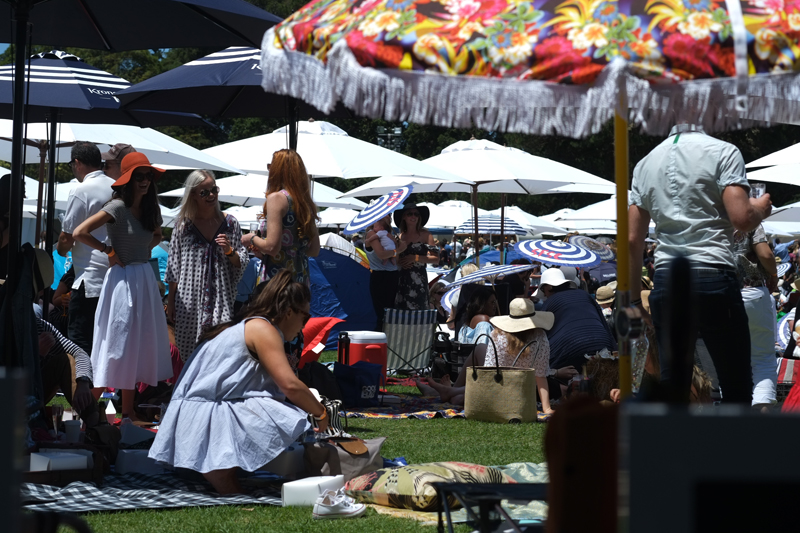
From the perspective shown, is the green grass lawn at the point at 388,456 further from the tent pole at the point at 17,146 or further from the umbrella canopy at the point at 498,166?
the umbrella canopy at the point at 498,166

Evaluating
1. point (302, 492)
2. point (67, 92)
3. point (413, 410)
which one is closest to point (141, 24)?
point (67, 92)

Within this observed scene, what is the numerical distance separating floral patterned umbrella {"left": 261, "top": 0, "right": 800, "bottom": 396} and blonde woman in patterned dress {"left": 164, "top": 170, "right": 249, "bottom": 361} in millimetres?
4379

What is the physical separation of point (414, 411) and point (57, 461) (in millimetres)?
3720

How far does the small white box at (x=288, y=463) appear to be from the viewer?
195 inches

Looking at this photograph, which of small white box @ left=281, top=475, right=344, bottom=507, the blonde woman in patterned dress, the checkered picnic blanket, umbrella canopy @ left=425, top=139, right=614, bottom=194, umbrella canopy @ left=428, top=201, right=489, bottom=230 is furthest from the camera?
umbrella canopy @ left=428, top=201, right=489, bottom=230

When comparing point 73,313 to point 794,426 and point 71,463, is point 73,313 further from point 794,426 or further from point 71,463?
point 794,426

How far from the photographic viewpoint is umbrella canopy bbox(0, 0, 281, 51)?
554 centimetres

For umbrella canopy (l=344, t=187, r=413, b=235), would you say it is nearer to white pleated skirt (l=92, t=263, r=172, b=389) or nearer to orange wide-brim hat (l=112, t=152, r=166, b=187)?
white pleated skirt (l=92, t=263, r=172, b=389)

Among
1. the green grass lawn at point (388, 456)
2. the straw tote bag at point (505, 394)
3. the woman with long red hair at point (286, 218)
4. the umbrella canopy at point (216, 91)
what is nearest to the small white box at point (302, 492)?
the green grass lawn at point (388, 456)

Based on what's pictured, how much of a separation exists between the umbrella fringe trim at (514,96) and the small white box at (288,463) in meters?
2.66

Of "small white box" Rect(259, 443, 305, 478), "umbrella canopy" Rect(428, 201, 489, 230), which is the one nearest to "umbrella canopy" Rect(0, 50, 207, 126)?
"small white box" Rect(259, 443, 305, 478)

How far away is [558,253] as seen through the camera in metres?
10.7

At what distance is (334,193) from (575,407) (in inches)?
743

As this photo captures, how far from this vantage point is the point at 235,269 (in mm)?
6957
